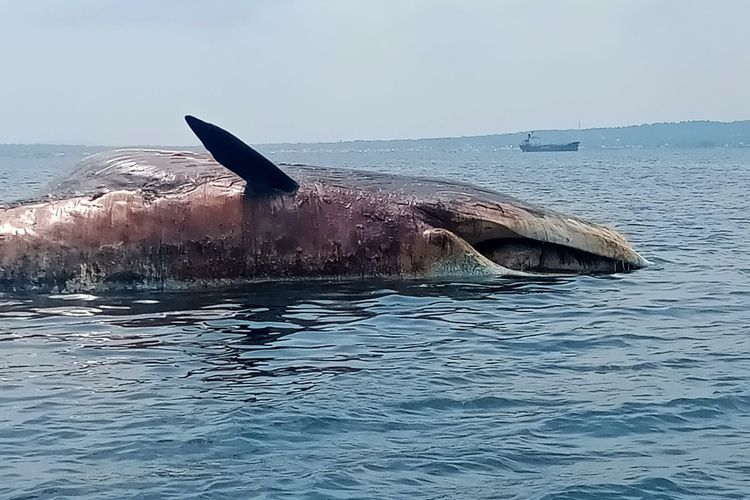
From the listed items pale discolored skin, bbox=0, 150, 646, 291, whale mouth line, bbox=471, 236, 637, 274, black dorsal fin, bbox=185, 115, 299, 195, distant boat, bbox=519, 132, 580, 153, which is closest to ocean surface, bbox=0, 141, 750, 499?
pale discolored skin, bbox=0, 150, 646, 291

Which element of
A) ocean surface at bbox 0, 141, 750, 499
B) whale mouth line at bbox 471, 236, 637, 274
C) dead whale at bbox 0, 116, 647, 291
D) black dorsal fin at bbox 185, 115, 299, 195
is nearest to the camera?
ocean surface at bbox 0, 141, 750, 499

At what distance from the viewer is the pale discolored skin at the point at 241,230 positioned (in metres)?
12.2

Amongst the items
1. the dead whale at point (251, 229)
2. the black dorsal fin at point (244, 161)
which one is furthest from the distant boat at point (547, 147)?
the black dorsal fin at point (244, 161)

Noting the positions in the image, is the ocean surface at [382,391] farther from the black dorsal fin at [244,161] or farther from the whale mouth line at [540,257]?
the black dorsal fin at [244,161]

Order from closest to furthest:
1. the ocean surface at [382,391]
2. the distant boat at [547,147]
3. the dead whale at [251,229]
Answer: the ocean surface at [382,391]
the dead whale at [251,229]
the distant boat at [547,147]

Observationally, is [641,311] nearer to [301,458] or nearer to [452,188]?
[452,188]

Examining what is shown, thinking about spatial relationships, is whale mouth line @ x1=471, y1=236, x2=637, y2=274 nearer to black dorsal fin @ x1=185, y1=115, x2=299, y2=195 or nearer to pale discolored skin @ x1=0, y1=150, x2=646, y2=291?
pale discolored skin @ x1=0, y1=150, x2=646, y2=291

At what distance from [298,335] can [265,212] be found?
8.41 ft

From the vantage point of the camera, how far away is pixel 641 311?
11.5 metres

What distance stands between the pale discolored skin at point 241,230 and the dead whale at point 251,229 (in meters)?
0.01

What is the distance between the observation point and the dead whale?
12.2 meters

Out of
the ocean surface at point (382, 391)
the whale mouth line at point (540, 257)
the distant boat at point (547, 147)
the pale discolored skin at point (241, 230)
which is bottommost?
the ocean surface at point (382, 391)

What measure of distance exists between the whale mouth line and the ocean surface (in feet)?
1.52

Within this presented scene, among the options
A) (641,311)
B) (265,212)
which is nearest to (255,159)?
(265,212)
